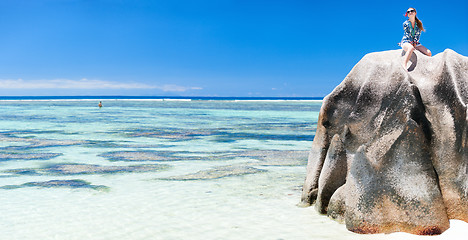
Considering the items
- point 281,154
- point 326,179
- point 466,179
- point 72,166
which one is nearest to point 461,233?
point 466,179

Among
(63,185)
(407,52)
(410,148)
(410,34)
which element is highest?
(410,34)

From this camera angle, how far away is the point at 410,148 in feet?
19.0

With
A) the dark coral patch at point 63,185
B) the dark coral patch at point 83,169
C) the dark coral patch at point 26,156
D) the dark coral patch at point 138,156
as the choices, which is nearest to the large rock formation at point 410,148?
the dark coral patch at point 63,185

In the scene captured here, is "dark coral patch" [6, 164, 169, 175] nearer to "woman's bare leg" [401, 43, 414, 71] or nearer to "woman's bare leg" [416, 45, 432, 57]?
"woman's bare leg" [401, 43, 414, 71]

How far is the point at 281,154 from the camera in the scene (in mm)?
13930

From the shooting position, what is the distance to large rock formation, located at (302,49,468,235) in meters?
5.72

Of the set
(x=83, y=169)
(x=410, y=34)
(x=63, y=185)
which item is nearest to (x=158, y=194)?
(x=63, y=185)

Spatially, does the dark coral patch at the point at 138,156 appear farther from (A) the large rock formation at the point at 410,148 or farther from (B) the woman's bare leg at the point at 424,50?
(B) the woman's bare leg at the point at 424,50

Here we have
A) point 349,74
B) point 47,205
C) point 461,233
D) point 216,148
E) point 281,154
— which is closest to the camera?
point 461,233

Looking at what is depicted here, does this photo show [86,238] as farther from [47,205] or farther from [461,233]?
[461,233]

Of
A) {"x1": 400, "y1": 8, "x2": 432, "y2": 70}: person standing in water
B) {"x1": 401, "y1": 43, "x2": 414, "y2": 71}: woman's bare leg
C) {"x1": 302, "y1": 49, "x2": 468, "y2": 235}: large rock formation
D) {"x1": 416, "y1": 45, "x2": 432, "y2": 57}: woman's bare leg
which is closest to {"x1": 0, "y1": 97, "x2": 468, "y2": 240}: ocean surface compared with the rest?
{"x1": 302, "y1": 49, "x2": 468, "y2": 235}: large rock formation

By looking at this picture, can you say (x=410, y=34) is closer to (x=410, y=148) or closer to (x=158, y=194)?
(x=410, y=148)

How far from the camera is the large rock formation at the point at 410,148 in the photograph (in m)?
5.72

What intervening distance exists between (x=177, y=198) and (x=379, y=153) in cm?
392
